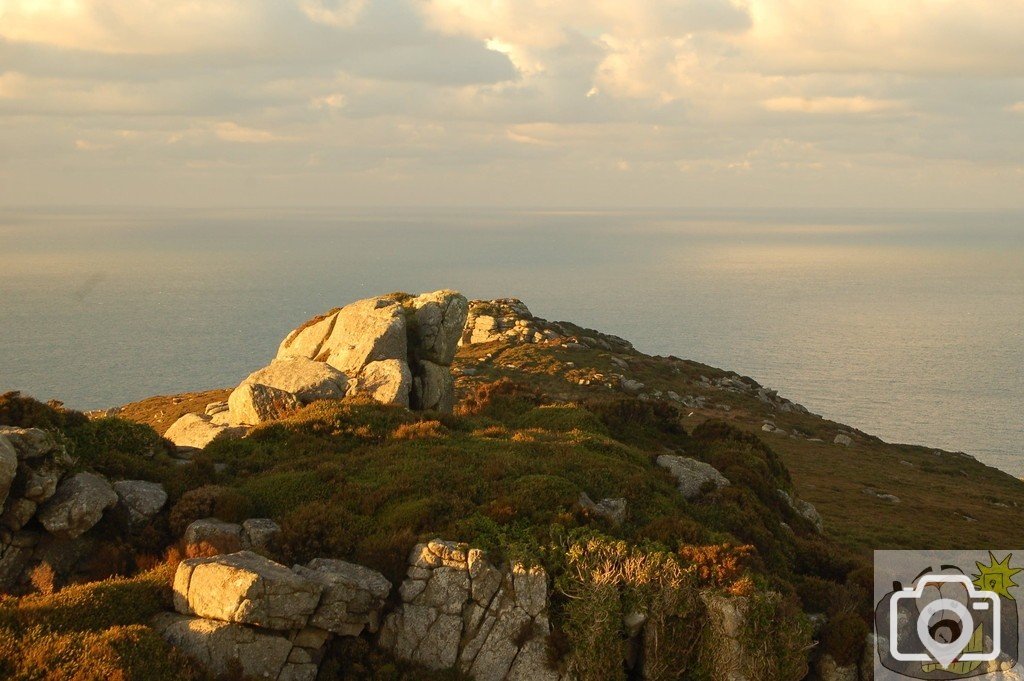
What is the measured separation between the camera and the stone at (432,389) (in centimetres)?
4125

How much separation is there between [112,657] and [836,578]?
796 inches

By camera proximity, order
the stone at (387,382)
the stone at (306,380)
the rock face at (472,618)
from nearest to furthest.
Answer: the rock face at (472,618) → the stone at (306,380) → the stone at (387,382)

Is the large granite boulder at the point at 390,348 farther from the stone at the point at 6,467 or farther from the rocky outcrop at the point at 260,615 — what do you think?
the rocky outcrop at the point at 260,615

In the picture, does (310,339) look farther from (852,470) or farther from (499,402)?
(852,470)

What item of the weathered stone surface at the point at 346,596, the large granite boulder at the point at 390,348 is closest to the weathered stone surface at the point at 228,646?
the weathered stone surface at the point at 346,596

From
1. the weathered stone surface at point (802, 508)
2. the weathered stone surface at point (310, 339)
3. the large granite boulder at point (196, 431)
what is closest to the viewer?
the weathered stone surface at point (802, 508)

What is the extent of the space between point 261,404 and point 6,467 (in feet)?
50.5

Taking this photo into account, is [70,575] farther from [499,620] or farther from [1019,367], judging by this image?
[1019,367]

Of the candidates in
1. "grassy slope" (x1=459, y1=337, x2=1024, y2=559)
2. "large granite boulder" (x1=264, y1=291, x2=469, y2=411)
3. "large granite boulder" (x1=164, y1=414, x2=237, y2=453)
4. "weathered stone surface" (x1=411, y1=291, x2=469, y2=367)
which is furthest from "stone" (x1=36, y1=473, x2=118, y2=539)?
"grassy slope" (x1=459, y1=337, x2=1024, y2=559)

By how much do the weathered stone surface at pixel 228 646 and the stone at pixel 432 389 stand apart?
22513 mm

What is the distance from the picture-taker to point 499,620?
65.6 ft

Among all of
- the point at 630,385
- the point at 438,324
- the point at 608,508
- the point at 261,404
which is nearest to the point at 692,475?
the point at 608,508

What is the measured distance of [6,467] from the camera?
20344mm

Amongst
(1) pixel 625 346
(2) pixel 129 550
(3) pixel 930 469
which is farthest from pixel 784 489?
(1) pixel 625 346
